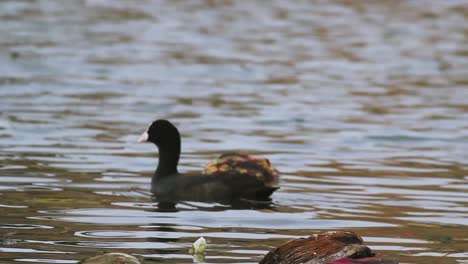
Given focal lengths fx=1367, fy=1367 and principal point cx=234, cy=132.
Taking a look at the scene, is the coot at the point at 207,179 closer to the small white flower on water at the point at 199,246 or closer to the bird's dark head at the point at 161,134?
the bird's dark head at the point at 161,134

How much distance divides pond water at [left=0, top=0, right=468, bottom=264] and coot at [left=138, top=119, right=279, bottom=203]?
233mm

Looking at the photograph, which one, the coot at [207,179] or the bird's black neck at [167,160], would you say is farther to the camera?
the bird's black neck at [167,160]

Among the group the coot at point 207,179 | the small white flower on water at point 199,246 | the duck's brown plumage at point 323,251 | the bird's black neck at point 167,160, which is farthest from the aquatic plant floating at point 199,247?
the bird's black neck at point 167,160

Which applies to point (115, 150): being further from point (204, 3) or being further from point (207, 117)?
point (204, 3)

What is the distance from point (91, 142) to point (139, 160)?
116 cm

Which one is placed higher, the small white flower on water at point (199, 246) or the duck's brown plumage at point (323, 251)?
the duck's brown plumage at point (323, 251)

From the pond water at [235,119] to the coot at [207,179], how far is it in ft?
0.76

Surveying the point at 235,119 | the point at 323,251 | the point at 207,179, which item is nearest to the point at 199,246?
the point at 323,251

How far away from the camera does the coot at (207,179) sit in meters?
13.9

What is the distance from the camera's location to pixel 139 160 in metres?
16.9

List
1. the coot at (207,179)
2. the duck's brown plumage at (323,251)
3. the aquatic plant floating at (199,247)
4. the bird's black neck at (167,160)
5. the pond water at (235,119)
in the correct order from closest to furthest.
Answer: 1. the duck's brown plumage at (323,251)
2. the aquatic plant floating at (199,247)
3. the pond water at (235,119)
4. the coot at (207,179)
5. the bird's black neck at (167,160)

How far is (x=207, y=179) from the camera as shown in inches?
556

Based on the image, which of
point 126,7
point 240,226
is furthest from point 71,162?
point 126,7

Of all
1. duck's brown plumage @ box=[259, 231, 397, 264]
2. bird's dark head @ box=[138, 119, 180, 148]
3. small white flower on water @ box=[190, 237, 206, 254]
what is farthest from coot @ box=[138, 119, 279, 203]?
duck's brown plumage @ box=[259, 231, 397, 264]
